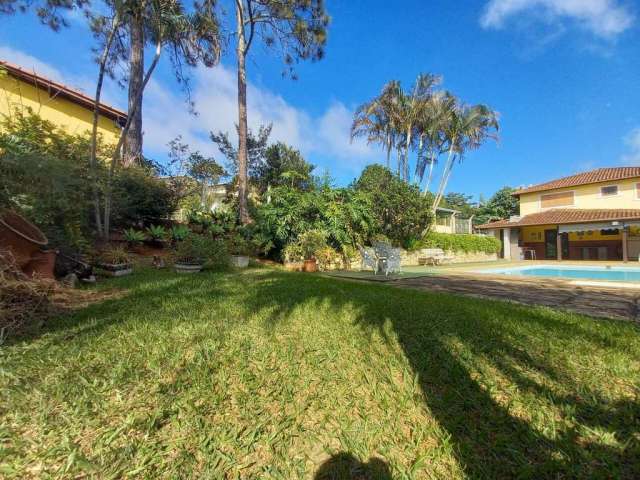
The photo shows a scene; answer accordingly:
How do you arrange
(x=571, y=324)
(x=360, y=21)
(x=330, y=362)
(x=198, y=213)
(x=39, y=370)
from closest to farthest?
(x=39, y=370) → (x=330, y=362) → (x=571, y=324) → (x=198, y=213) → (x=360, y=21)

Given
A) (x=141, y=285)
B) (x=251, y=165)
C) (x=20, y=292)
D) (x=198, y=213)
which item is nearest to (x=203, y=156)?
(x=251, y=165)

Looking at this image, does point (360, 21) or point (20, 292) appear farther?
point (360, 21)

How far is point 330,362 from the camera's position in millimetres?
2367

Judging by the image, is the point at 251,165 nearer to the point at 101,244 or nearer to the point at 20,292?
the point at 101,244

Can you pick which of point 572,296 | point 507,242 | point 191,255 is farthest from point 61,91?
point 507,242

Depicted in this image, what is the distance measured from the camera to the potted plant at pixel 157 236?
9.98 metres

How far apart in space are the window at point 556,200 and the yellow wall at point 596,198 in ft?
0.82

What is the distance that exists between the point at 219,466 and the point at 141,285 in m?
4.69

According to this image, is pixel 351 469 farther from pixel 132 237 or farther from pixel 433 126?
pixel 433 126

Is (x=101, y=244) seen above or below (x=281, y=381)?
above

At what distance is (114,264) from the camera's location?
6.18m

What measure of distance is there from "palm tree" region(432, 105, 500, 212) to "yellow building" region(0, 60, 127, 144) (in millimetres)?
22994

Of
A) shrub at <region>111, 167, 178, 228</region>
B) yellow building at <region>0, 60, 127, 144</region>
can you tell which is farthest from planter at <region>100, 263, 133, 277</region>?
yellow building at <region>0, 60, 127, 144</region>

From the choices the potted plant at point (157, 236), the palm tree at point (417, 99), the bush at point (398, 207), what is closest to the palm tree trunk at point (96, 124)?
the potted plant at point (157, 236)
